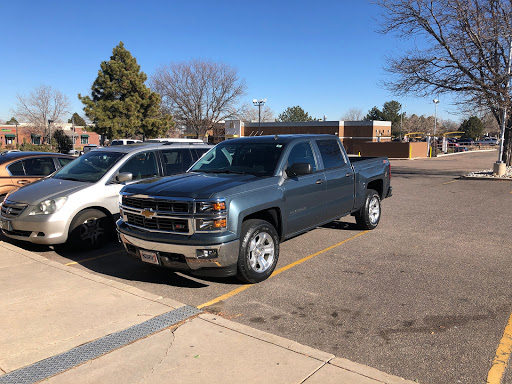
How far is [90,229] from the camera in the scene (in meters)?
6.85

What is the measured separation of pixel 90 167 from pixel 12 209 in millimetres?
1413

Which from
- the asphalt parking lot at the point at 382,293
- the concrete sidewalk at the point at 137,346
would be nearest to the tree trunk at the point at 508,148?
the asphalt parking lot at the point at 382,293

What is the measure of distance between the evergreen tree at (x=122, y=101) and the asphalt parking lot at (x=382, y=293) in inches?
1359

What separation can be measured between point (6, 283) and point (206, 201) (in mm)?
2893

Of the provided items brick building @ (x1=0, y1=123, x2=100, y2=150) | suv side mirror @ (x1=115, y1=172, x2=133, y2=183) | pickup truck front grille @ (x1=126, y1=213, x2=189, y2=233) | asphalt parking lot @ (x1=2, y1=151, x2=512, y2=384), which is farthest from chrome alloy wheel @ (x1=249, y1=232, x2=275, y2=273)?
brick building @ (x1=0, y1=123, x2=100, y2=150)

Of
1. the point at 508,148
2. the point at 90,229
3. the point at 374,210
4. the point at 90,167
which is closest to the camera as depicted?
the point at 90,229

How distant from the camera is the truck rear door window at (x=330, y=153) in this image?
680 centimetres

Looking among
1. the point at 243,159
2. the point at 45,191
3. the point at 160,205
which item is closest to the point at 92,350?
the point at 160,205

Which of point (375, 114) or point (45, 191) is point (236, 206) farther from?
point (375, 114)

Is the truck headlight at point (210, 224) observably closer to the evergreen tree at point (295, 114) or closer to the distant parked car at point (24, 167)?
the distant parked car at point (24, 167)

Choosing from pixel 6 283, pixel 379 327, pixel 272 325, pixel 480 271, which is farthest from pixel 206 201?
pixel 480 271

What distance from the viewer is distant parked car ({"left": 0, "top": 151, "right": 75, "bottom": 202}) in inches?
345

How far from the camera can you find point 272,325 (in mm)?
4125

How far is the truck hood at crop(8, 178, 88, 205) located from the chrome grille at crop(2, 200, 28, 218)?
0.07 meters
